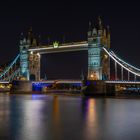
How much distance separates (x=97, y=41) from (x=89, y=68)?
13.0 feet

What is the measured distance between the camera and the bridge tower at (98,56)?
52.2 metres

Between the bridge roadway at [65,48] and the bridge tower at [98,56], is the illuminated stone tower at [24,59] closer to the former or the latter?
the bridge roadway at [65,48]

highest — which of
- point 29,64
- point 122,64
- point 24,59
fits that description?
point 24,59

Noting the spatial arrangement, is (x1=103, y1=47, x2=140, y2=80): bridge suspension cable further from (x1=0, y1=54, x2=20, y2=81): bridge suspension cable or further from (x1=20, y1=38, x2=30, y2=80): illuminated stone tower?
(x1=0, y1=54, x2=20, y2=81): bridge suspension cable

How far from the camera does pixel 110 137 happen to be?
15078 mm

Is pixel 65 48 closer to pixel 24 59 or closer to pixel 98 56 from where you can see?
pixel 98 56

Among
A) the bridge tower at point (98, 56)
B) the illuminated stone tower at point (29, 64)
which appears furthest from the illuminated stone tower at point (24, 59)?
the bridge tower at point (98, 56)

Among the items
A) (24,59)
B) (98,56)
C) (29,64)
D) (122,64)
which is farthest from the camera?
(24,59)

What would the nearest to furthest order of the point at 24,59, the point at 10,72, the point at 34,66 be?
the point at 34,66
the point at 24,59
the point at 10,72

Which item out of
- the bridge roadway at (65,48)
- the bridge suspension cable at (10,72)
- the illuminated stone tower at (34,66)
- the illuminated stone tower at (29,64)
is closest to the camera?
the bridge roadway at (65,48)

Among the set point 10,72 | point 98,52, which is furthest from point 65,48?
point 10,72

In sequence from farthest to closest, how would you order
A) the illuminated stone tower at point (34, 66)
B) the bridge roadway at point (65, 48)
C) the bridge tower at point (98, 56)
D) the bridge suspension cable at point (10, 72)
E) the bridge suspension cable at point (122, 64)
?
the bridge suspension cable at point (10, 72), the illuminated stone tower at point (34, 66), the bridge roadway at point (65, 48), the bridge tower at point (98, 56), the bridge suspension cable at point (122, 64)

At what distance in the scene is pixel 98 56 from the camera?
5275 cm

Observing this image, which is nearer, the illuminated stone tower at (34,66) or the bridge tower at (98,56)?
the bridge tower at (98,56)
